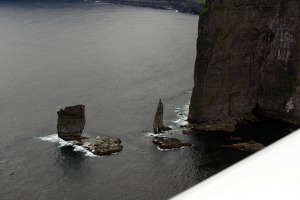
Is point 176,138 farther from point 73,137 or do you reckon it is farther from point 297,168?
point 297,168

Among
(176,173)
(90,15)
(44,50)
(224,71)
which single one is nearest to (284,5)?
(224,71)

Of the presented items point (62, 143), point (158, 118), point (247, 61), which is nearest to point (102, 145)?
point (62, 143)

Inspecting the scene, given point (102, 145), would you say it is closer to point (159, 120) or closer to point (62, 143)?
point (62, 143)

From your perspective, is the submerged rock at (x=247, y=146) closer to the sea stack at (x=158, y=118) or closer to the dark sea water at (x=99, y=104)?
the dark sea water at (x=99, y=104)

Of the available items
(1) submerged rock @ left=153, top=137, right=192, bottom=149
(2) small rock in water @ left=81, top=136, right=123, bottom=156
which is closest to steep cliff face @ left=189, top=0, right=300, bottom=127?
(1) submerged rock @ left=153, top=137, right=192, bottom=149

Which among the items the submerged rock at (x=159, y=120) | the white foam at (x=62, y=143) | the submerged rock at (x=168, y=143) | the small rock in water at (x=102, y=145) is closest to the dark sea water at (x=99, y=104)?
the white foam at (x=62, y=143)

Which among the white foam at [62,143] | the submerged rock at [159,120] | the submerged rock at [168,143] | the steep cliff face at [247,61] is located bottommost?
the white foam at [62,143]
